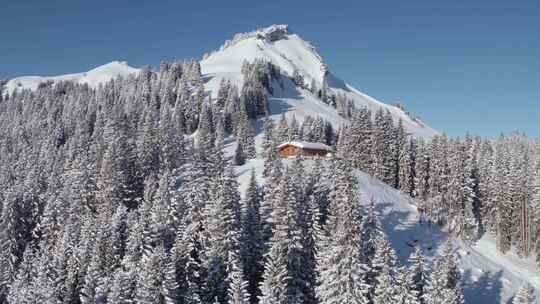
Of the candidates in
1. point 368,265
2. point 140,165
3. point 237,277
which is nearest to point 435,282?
point 368,265

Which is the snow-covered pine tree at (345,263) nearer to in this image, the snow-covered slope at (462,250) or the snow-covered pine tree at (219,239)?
the snow-covered pine tree at (219,239)

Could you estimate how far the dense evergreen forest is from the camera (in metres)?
40.5

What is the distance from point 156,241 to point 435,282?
30.0m

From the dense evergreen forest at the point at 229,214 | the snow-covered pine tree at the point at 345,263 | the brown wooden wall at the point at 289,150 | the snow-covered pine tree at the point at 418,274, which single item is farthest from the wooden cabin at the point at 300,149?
the snow-covered pine tree at the point at 418,274

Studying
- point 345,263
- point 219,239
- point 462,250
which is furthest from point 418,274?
point 462,250

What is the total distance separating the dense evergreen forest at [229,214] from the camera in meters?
40.5

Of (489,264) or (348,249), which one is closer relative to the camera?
(348,249)

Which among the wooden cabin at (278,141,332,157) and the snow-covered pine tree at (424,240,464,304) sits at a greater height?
the wooden cabin at (278,141,332,157)

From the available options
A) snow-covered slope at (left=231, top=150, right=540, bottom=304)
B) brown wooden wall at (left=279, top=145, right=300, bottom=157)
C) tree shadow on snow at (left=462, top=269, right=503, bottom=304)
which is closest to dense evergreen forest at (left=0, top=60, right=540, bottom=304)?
snow-covered slope at (left=231, top=150, right=540, bottom=304)

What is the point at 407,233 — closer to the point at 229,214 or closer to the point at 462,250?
the point at 462,250

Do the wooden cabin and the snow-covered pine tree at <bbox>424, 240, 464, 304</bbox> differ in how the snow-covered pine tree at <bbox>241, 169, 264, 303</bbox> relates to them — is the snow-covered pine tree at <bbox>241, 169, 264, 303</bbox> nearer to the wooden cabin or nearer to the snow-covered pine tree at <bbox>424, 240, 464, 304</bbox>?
the snow-covered pine tree at <bbox>424, 240, 464, 304</bbox>

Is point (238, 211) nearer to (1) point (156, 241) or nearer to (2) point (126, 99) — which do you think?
(1) point (156, 241)

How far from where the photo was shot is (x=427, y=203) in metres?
79.3

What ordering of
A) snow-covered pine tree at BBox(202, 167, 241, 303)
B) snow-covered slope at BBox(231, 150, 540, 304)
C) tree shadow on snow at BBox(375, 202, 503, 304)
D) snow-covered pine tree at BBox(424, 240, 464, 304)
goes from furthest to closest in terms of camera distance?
snow-covered slope at BBox(231, 150, 540, 304), tree shadow on snow at BBox(375, 202, 503, 304), snow-covered pine tree at BBox(202, 167, 241, 303), snow-covered pine tree at BBox(424, 240, 464, 304)
